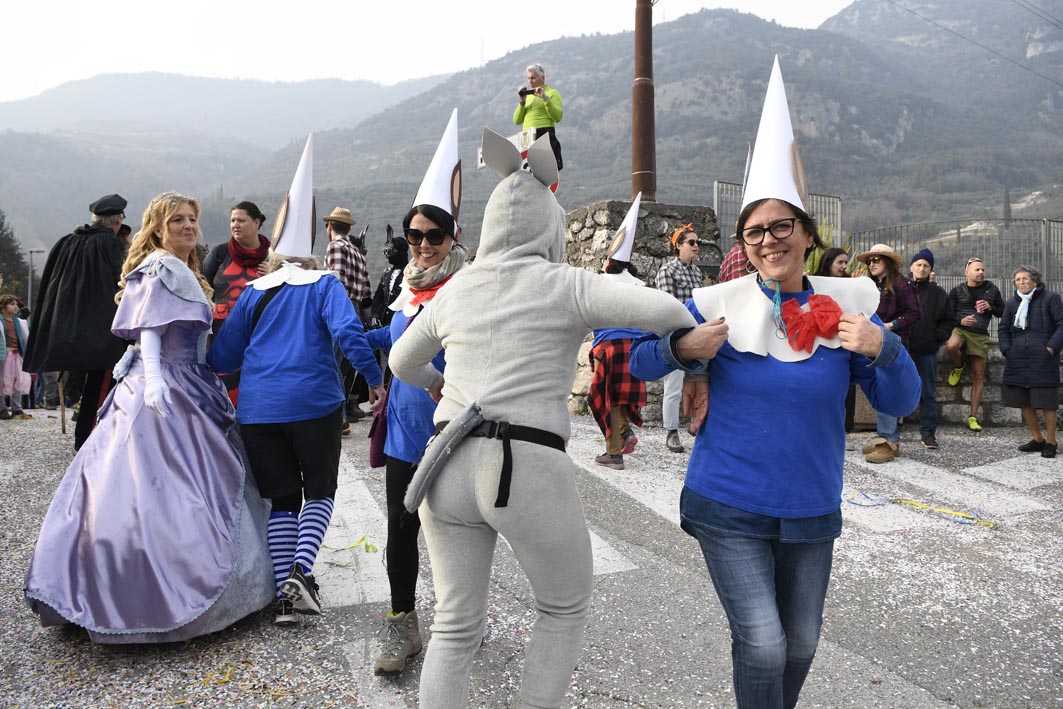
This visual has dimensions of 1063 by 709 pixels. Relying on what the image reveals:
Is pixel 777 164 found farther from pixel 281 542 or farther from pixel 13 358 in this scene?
pixel 13 358

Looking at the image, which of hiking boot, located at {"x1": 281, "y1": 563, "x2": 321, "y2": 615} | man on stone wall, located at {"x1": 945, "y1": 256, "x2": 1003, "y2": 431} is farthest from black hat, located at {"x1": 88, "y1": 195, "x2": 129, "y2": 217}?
man on stone wall, located at {"x1": 945, "y1": 256, "x2": 1003, "y2": 431}

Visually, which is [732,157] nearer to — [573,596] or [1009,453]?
[1009,453]

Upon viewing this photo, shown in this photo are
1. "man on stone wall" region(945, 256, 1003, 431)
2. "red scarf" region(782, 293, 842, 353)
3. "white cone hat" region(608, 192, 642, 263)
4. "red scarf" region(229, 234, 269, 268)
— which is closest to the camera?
"red scarf" region(782, 293, 842, 353)

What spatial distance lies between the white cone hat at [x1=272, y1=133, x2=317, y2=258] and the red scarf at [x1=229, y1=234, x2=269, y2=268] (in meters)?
0.46

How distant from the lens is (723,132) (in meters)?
85.6

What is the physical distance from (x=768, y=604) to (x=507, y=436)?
0.85 metres

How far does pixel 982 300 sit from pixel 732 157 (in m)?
68.9

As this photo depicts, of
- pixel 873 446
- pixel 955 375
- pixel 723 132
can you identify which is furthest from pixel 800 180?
pixel 723 132

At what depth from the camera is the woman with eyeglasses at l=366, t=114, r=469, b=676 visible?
2898 millimetres

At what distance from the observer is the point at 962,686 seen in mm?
2938

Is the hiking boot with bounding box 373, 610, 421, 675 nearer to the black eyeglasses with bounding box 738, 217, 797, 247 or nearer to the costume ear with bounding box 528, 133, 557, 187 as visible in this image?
the costume ear with bounding box 528, 133, 557, 187

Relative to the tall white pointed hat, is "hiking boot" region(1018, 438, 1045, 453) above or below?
below

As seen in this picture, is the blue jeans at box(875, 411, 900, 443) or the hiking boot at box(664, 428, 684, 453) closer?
the blue jeans at box(875, 411, 900, 443)

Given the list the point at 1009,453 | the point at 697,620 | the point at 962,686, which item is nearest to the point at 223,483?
the point at 697,620
